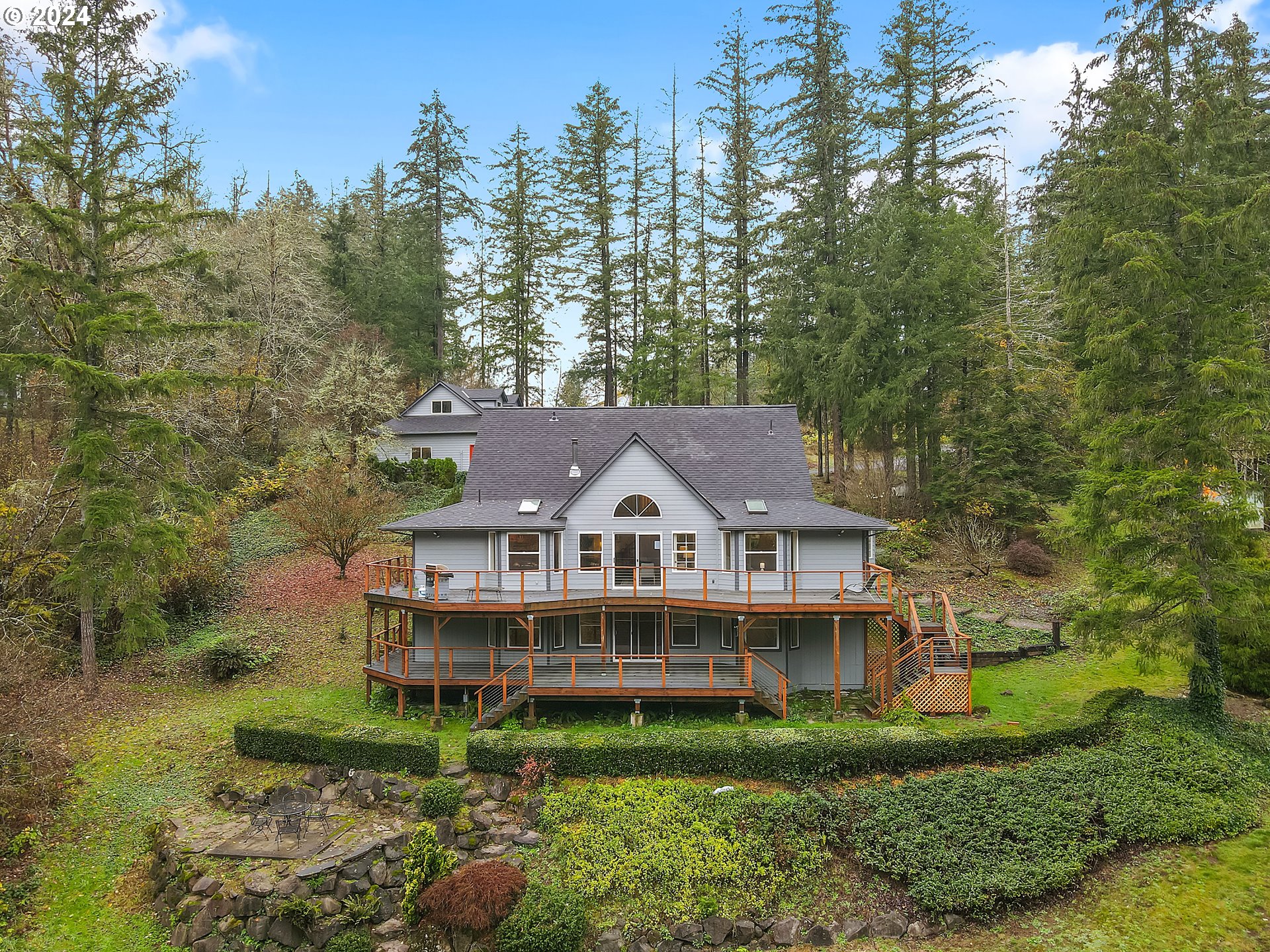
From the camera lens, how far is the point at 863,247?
88.2ft

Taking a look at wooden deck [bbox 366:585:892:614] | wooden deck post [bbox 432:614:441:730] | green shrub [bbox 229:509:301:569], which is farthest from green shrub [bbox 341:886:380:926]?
green shrub [bbox 229:509:301:569]

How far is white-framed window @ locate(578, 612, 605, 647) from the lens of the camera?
17.9m

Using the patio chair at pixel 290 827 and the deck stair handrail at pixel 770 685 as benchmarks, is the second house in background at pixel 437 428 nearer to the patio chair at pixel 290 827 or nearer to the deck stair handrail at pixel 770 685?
the deck stair handrail at pixel 770 685

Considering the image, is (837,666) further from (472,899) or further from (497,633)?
(472,899)

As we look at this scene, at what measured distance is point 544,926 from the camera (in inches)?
356

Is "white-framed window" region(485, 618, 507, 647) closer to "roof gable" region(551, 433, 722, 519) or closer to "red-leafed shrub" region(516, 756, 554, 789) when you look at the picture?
"roof gable" region(551, 433, 722, 519)

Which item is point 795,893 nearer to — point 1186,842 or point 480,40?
point 1186,842

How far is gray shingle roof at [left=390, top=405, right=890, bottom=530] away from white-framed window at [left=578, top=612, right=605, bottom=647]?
2.75 meters

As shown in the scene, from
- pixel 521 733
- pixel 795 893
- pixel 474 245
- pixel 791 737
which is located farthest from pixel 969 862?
pixel 474 245

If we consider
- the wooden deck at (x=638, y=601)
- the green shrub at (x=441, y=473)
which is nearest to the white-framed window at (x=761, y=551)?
the wooden deck at (x=638, y=601)

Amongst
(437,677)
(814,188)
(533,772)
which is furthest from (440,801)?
(814,188)

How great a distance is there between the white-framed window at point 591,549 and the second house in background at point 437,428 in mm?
17221

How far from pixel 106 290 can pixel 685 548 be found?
1526 cm

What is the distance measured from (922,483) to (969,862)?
19.8 metres
